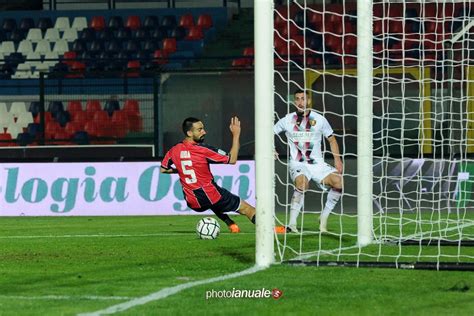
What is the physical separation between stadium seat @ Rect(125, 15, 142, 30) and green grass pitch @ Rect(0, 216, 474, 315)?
19.2 m

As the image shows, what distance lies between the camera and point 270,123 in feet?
34.9

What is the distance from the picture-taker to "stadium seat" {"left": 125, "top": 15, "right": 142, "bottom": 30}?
3309 cm

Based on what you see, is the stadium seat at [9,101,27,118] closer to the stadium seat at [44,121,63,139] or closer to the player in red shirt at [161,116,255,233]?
the stadium seat at [44,121,63,139]

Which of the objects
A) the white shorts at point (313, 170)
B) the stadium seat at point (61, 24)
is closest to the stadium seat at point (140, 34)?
the stadium seat at point (61, 24)

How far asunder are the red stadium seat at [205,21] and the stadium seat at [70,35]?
3.39 metres

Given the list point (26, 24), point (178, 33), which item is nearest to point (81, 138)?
point (178, 33)

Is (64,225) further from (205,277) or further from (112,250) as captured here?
(205,277)

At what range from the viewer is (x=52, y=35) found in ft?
110

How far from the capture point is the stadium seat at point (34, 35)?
33781mm

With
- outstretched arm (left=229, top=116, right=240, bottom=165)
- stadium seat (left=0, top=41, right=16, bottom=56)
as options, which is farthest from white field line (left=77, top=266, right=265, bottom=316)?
stadium seat (left=0, top=41, right=16, bottom=56)

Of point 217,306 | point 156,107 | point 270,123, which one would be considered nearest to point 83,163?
point 156,107

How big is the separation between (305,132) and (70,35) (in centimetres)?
1874

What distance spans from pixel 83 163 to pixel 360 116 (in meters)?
10.7

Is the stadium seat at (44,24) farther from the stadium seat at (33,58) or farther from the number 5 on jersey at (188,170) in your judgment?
the number 5 on jersey at (188,170)
